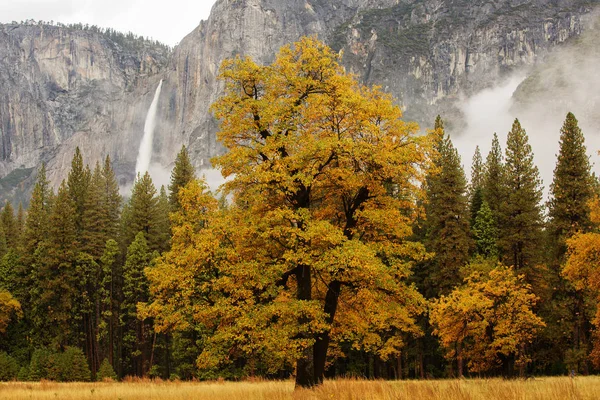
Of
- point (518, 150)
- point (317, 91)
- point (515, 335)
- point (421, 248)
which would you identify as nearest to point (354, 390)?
point (421, 248)

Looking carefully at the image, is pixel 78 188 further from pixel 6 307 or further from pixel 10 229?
pixel 10 229

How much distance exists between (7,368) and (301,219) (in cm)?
3878

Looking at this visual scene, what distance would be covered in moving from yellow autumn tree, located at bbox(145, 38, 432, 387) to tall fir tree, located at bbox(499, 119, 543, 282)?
26750mm

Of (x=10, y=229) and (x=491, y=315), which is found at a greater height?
(x=10, y=229)

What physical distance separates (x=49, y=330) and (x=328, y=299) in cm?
3788

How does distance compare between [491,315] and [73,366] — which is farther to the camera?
[73,366]

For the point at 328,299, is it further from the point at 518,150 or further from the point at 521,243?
the point at 518,150

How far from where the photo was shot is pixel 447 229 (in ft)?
146

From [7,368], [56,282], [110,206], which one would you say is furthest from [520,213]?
[110,206]

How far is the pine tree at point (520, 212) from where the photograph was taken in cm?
4241

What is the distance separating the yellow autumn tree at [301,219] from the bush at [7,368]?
3297 centimetres

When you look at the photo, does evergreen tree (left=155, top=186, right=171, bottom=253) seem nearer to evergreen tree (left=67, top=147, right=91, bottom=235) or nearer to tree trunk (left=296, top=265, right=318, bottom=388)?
evergreen tree (left=67, top=147, right=91, bottom=235)

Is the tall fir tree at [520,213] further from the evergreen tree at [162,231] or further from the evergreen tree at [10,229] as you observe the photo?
the evergreen tree at [10,229]

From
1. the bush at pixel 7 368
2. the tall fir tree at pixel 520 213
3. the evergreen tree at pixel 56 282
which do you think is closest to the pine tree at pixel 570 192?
the tall fir tree at pixel 520 213
